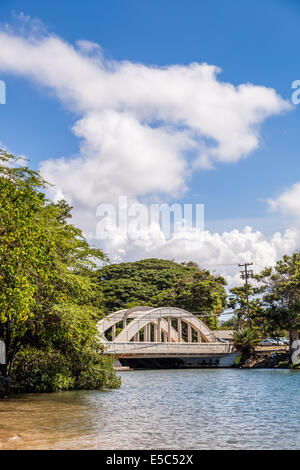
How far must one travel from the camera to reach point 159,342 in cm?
5066

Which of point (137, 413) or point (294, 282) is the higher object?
point (294, 282)

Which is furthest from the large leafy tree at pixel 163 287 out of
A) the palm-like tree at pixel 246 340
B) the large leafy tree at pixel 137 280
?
the palm-like tree at pixel 246 340

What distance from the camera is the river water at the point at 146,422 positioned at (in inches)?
404

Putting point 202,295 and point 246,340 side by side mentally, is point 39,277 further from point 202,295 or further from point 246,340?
point 202,295

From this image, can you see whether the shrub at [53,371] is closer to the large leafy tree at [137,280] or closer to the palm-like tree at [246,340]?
the palm-like tree at [246,340]

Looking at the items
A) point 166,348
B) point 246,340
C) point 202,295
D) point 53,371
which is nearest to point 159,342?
point 166,348

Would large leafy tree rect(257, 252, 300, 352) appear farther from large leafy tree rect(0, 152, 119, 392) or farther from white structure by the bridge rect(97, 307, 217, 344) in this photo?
large leafy tree rect(0, 152, 119, 392)

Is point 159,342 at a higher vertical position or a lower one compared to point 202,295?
lower

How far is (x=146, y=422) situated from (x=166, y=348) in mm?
36099

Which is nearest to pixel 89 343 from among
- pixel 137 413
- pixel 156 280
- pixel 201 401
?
pixel 201 401

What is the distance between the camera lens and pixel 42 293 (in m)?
16.8

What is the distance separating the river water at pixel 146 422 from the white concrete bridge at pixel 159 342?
2535 centimetres
